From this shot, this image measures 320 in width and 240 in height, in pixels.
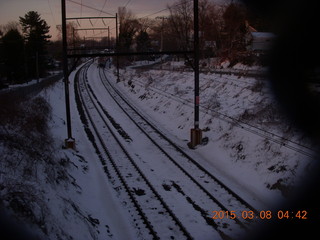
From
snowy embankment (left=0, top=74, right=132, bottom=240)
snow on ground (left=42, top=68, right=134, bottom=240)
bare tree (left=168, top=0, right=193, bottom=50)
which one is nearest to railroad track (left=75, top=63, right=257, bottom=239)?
snow on ground (left=42, top=68, right=134, bottom=240)

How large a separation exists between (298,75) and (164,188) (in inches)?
195

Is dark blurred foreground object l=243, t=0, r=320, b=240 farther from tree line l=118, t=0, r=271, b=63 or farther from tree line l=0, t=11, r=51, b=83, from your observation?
tree line l=0, t=11, r=51, b=83

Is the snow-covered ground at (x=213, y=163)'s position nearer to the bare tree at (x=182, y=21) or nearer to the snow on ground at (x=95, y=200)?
the snow on ground at (x=95, y=200)

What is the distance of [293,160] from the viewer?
9.32 m

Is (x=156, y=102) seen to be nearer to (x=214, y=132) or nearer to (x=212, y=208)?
(x=214, y=132)

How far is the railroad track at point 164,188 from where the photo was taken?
293 inches

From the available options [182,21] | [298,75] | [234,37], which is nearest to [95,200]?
[298,75]

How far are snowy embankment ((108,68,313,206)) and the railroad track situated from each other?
2.72 ft

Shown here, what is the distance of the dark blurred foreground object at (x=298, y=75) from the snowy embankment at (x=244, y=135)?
0.89 m

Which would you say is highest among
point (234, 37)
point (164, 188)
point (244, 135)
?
point (234, 37)

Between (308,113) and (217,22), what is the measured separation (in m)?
41.7

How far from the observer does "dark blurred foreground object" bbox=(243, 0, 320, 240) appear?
523cm

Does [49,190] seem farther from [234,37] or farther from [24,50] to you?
[24,50]

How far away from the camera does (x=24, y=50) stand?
42.9 metres
